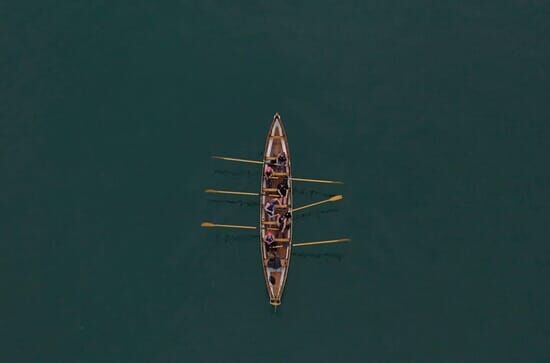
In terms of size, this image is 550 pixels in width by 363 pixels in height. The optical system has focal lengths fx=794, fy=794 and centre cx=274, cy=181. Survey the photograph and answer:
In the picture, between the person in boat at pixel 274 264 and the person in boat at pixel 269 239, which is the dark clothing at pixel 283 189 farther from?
the person in boat at pixel 274 264

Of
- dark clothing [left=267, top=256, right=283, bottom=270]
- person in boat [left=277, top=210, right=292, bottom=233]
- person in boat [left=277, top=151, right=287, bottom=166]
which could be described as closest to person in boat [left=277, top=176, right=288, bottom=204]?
person in boat [left=277, top=210, right=292, bottom=233]

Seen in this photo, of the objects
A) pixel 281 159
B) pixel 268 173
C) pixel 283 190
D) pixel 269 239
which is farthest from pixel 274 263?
pixel 281 159

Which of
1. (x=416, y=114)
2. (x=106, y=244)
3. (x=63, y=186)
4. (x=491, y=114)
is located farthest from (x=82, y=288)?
(x=491, y=114)

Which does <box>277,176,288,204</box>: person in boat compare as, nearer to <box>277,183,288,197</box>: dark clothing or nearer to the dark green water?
<box>277,183,288,197</box>: dark clothing

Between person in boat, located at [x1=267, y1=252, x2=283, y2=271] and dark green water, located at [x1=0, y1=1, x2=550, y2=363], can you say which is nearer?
dark green water, located at [x1=0, y1=1, x2=550, y2=363]

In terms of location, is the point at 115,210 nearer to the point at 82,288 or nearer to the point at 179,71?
the point at 82,288

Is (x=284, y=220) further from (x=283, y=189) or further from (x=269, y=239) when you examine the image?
(x=283, y=189)

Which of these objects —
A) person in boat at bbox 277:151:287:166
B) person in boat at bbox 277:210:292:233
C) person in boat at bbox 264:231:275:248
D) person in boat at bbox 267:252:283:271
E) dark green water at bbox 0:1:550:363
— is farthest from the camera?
person in boat at bbox 277:151:287:166
